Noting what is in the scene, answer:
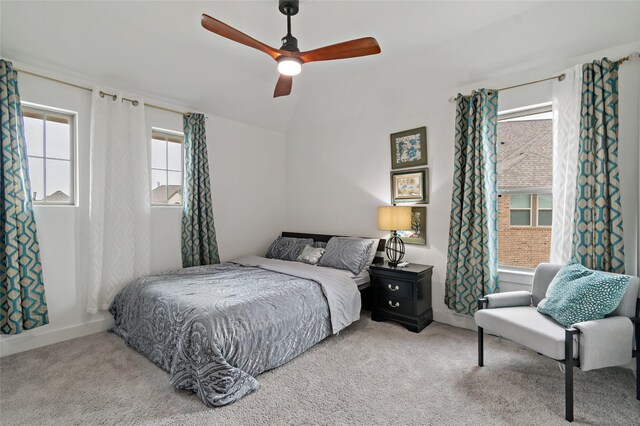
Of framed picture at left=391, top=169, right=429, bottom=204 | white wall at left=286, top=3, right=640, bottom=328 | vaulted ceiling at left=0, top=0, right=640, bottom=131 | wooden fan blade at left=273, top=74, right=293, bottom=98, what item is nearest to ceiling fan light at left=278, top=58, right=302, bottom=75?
wooden fan blade at left=273, top=74, right=293, bottom=98

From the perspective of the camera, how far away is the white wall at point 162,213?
2863 mm

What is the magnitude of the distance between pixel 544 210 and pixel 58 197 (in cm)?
481

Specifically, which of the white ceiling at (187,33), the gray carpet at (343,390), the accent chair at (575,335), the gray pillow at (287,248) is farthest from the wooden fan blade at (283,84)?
the accent chair at (575,335)

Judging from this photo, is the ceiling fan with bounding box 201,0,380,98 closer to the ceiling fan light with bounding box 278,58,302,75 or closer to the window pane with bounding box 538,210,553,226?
the ceiling fan light with bounding box 278,58,302,75

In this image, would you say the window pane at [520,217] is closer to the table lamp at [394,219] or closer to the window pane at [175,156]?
the table lamp at [394,219]

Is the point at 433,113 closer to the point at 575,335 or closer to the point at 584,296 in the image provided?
the point at 584,296

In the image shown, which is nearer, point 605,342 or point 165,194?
point 605,342

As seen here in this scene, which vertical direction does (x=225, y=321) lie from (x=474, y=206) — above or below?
below

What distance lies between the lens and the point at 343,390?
2096 mm

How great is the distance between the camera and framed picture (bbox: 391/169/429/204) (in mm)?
3455

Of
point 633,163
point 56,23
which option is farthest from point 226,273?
point 633,163

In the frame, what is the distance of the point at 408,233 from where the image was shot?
3.58m

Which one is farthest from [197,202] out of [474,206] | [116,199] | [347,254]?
[474,206]

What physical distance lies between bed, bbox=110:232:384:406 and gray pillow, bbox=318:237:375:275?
158 mm
